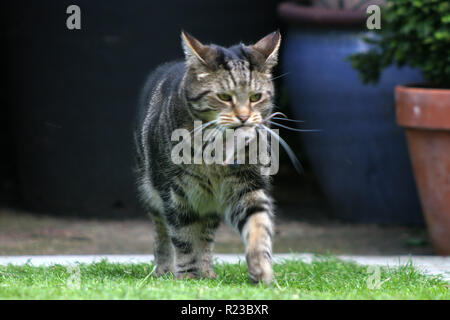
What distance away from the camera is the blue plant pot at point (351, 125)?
19.8ft

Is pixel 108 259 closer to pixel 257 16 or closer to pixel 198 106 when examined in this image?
pixel 198 106

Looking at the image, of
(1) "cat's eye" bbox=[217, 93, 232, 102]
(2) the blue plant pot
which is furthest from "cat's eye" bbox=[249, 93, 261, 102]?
(2) the blue plant pot

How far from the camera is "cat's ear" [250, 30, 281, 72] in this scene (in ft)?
12.2

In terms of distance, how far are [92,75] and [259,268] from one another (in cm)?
303

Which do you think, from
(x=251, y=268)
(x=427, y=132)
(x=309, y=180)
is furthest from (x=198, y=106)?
(x=309, y=180)

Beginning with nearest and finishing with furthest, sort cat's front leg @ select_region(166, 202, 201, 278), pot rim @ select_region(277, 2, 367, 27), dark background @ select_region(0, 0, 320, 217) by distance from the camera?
cat's front leg @ select_region(166, 202, 201, 278)
pot rim @ select_region(277, 2, 367, 27)
dark background @ select_region(0, 0, 320, 217)

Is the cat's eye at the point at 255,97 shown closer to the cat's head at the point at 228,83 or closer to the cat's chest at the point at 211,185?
the cat's head at the point at 228,83

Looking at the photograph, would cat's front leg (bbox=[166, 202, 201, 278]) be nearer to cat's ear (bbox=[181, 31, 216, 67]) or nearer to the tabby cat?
the tabby cat

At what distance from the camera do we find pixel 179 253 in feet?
13.1

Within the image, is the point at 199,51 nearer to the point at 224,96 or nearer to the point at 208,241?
the point at 224,96

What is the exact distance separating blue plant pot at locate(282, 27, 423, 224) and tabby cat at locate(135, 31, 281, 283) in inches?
85.4

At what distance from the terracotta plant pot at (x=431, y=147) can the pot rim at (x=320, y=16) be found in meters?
1.00

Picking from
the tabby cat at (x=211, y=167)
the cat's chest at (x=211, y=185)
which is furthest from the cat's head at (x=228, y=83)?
the cat's chest at (x=211, y=185)

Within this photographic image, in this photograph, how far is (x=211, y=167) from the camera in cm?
375
